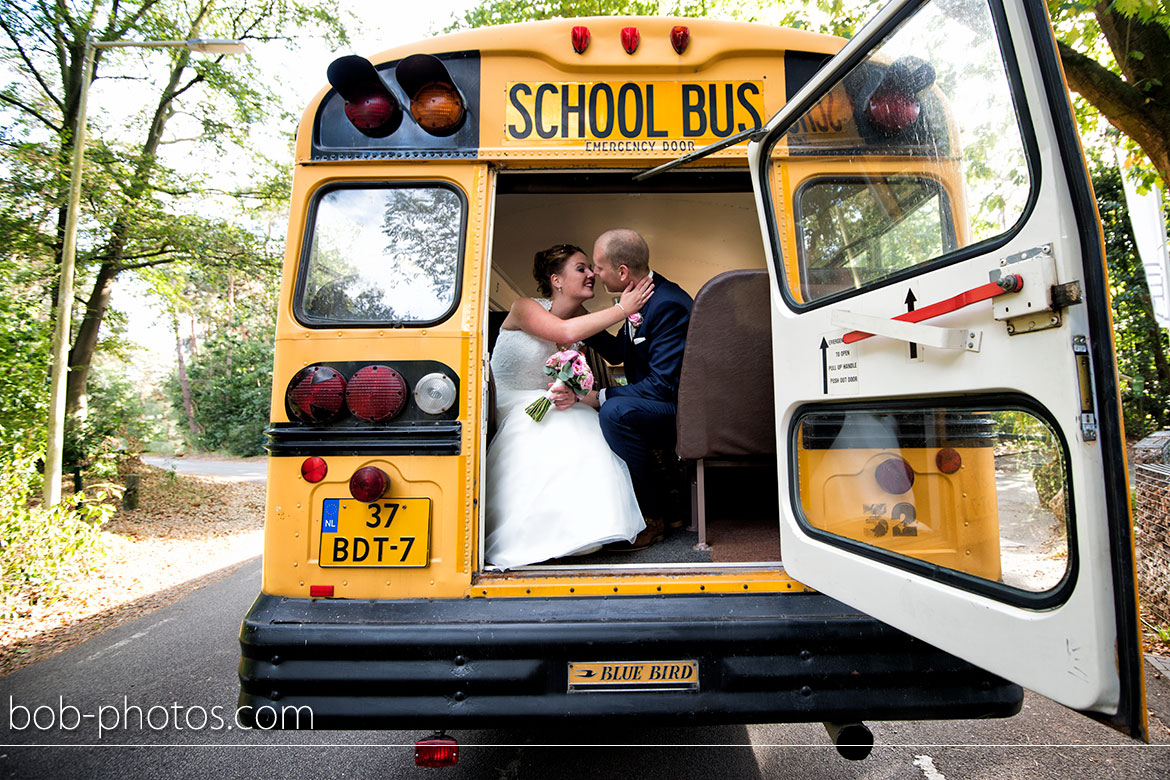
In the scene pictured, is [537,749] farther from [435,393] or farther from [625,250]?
[625,250]

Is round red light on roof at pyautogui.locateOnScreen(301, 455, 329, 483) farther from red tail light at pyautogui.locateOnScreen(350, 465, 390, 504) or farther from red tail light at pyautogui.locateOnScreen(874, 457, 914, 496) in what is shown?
red tail light at pyautogui.locateOnScreen(874, 457, 914, 496)

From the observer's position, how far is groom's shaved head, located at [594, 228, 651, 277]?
2.86 m

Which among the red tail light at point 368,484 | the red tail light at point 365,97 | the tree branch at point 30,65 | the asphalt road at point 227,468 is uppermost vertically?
the tree branch at point 30,65

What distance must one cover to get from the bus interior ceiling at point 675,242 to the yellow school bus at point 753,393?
0.06m

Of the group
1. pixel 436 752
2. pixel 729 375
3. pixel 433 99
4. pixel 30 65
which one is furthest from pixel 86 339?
pixel 729 375

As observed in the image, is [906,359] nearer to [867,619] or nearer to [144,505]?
[867,619]

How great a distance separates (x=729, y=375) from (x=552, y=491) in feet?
2.75

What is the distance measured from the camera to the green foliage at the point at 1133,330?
628cm

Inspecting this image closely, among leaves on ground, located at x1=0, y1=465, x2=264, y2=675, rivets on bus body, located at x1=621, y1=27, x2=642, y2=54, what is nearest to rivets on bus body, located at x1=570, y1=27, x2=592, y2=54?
rivets on bus body, located at x1=621, y1=27, x2=642, y2=54

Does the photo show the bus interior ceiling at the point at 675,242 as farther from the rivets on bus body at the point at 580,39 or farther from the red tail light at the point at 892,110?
the red tail light at the point at 892,110

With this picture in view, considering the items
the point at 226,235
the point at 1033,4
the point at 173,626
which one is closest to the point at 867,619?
the point at 1033,4

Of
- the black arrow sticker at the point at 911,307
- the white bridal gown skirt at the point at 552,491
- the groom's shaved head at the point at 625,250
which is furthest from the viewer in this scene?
the groom's shaved head at the point at 625,250

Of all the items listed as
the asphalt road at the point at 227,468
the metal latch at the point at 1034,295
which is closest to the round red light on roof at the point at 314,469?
the metal latch at the point at 1034,295

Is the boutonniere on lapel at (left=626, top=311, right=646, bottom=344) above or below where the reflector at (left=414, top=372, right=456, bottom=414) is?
above
